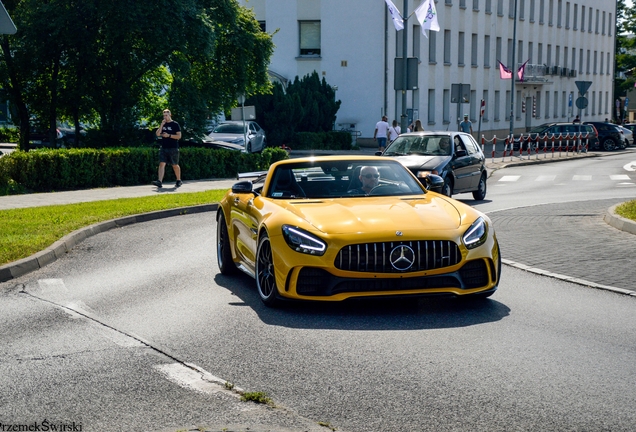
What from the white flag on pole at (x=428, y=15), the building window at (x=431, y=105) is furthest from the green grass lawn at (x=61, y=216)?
the building window at (x=431, y=105)

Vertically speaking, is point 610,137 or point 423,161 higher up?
point 423,161

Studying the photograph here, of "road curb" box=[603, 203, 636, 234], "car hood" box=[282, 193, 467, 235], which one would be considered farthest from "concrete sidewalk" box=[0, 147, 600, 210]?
"car hood" box=[282, 193, 467, 235]

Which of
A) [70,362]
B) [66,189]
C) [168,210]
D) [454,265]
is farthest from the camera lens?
[66,189]

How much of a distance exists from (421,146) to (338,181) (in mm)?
11514

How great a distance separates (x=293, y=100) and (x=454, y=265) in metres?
41.1

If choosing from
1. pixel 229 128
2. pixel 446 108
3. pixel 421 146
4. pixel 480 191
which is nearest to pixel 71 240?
pixel 421 146

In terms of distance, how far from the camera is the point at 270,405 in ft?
18.1

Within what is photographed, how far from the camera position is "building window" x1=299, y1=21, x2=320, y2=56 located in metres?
55.3

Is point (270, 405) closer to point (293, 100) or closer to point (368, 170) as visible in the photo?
point (368, 170)

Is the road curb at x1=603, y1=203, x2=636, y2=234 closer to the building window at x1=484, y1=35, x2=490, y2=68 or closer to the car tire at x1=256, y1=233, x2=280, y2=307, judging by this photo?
the car tire at x1=256, y1=233, x2=280, y2=307

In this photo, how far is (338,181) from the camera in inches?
380

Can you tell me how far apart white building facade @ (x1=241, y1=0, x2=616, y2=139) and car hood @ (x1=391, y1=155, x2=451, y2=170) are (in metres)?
19.7

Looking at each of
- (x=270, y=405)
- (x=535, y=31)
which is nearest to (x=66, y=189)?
(x=270, y=405)

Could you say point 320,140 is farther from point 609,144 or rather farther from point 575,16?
point 575,16
